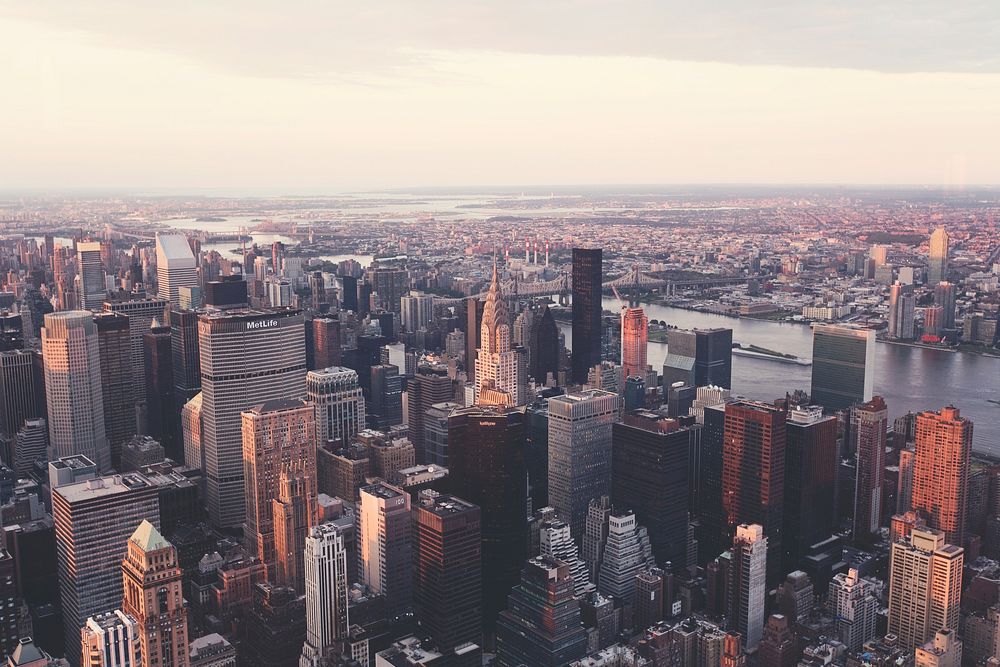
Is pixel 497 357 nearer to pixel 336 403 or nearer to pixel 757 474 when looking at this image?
pixel 336 403

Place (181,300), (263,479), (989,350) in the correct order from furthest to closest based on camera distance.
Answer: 1. (181,300)
2. (989,350)
3. (263,479)

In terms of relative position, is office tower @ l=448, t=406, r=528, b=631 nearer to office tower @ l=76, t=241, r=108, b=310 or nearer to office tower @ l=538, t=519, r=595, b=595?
office tower @ l=538, t=519, r=595, b=595

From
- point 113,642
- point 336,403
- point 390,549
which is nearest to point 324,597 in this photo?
point 390,549

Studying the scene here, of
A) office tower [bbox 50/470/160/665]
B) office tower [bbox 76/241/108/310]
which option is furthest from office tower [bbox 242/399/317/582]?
office tower [bbox 76/241/108/310]

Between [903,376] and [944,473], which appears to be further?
[903,376]

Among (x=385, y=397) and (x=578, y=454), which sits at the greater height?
(x=578, y=454)

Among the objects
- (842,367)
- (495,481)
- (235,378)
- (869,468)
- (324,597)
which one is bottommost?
(324,597)

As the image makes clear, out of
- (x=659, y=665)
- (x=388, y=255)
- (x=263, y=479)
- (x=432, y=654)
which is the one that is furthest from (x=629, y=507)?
(x=388, y=255)

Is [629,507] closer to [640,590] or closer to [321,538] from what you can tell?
[640,590]
